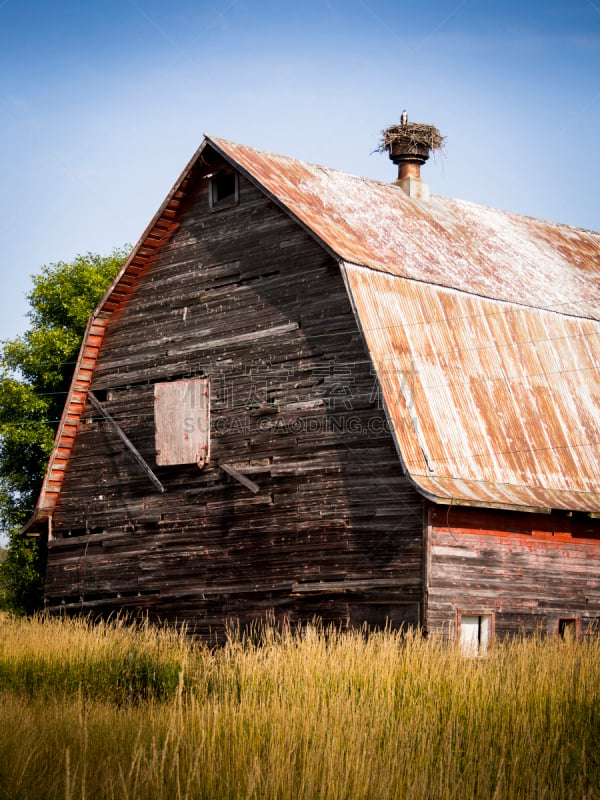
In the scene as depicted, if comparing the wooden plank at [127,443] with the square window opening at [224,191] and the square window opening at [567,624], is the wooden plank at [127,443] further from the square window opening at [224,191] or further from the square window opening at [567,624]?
the square window opening at [567,624]

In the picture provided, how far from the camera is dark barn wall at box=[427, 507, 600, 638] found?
15346 mm

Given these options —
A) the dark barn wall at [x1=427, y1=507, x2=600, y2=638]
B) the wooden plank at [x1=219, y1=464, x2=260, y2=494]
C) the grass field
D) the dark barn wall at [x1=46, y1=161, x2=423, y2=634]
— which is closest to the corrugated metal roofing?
the dark barn wall at [x1=46, y1=161, x2=423, y2=634]

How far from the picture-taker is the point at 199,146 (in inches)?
742

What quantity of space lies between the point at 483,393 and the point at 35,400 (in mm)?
14927

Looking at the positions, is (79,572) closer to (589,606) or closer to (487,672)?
(589,606)

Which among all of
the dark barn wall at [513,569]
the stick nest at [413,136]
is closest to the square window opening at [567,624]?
the dark barn wall at [513,569]

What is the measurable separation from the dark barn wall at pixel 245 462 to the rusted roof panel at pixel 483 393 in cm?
42

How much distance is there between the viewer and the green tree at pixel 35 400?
92.6 ft

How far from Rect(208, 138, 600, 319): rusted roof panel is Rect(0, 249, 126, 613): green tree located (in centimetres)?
1087

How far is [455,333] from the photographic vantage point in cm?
1756

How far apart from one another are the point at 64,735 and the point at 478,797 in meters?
3.87

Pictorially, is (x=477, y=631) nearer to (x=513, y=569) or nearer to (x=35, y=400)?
(x=513, y=569)

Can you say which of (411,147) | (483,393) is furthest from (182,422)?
(411,147)

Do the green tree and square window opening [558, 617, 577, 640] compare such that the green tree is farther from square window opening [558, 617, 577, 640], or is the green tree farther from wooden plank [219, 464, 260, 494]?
square window opening [558, 617, 577, 640]
